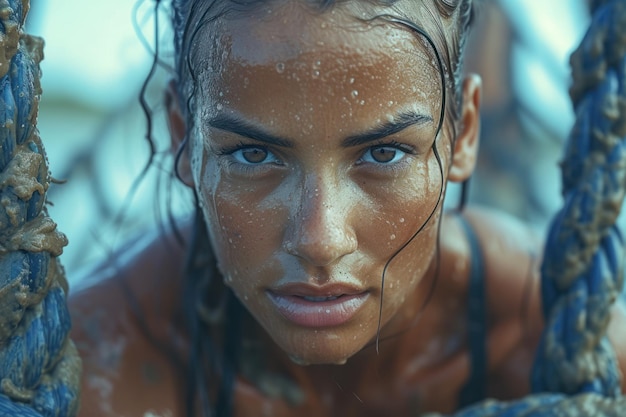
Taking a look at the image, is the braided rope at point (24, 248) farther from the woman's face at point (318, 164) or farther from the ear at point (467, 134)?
the ear at point (467, 134)

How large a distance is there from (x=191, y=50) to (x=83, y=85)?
2126mm

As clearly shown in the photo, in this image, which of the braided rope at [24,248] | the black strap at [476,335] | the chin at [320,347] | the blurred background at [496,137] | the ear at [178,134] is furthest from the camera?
the blurred background at [496,137]

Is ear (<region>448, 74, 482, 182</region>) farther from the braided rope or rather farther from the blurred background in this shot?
the blurred background

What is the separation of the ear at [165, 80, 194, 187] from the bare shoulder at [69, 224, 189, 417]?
17 centimetres

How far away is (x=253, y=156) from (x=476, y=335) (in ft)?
1.46

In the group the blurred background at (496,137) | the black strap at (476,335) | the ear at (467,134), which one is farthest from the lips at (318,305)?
the blurred background at (496,137)

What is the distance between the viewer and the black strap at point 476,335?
1149mm

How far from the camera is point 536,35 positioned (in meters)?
2.12

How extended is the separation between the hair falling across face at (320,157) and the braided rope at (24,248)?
0.15 meters

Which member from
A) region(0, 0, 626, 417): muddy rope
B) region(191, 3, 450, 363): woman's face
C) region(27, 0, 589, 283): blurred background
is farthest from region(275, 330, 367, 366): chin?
region(27, 0, 589, 283): blurred background

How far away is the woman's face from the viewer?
0.79 m

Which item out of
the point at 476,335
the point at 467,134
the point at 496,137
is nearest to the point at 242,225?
the point at 467,134

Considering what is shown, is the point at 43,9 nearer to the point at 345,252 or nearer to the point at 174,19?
the point at 174,19

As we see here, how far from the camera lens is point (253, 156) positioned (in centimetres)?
84
